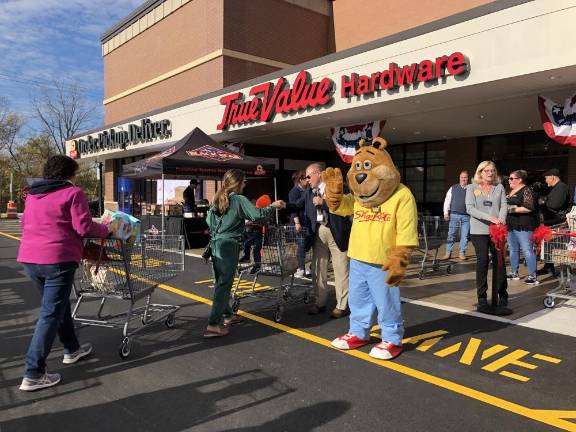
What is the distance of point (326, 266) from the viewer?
19.3ft

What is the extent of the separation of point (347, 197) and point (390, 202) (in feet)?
2.54

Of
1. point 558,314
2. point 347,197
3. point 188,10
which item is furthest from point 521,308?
point 188,10

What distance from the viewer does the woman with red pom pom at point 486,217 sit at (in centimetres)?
574

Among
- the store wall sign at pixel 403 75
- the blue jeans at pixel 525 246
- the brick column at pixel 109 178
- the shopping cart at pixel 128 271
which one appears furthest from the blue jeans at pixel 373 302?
the brick column at pixel 109 178

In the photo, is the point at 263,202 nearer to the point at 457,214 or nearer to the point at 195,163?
the point at 457,214

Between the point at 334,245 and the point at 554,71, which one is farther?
the point at 554,71

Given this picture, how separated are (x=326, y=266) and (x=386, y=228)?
69.5 inches

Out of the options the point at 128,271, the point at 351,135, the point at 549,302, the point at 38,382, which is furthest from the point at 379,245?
the point at 351,135

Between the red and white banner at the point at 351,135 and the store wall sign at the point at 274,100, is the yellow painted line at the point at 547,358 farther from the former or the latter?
the red and white banner at the point at 351,135

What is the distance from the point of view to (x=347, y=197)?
497 cm

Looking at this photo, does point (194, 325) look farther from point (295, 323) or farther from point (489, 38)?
point (489, 38)

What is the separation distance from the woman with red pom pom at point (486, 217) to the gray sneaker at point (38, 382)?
493 cm

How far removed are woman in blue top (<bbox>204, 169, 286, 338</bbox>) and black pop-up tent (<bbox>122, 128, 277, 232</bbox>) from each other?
20.2ft

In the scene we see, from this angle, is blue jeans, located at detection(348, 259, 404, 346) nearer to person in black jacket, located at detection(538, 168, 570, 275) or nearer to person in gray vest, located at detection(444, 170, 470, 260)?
person in black jacket, located at detection(538, 168, 570, 275)
